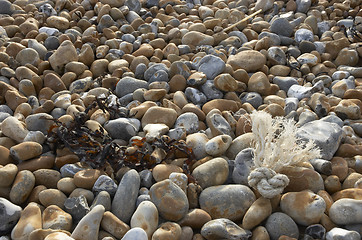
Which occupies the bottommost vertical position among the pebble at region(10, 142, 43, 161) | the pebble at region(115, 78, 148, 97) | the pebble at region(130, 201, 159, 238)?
the pebble at region(130, 201, 159, 238)

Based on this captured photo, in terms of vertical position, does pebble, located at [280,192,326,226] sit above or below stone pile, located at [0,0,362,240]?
below

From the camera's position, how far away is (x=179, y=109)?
3.65 m

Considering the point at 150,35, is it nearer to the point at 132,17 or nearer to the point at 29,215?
the point at 132,17

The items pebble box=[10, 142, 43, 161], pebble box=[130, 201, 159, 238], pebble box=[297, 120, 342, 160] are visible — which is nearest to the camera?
pebble box=[130, 201, 159, 238]

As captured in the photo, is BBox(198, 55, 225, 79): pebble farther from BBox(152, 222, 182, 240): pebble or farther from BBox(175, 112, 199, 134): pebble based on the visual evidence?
BBox(152, 222, 182, 240): pebble

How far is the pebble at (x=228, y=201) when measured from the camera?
2.57 meters

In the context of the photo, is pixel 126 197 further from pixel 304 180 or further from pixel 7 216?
pixel 304 180

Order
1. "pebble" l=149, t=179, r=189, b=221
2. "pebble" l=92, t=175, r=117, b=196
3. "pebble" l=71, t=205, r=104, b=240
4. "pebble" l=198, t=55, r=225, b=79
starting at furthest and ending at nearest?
1. "pebble" l=198, t=55, r=225, b=79
2. "pebble" l=92, t=175, r=117, b=196
3. "pebble" l=149, t=179, r=189, b=221
4. "pebble" l=71, t=205, r=104, b=240

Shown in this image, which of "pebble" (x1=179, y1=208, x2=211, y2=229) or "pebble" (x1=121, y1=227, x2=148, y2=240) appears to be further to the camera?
"pebble" (x1=179, y1=208, x2=211, y2=229)

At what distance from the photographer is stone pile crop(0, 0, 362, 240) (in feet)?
8.13

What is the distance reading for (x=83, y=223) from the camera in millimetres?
2357

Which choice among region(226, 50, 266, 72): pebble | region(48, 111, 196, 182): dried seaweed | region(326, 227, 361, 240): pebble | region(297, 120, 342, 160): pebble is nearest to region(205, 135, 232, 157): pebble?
region(48, 111, 196, 182): dried seaweed

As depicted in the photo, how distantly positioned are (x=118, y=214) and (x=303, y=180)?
4.43 feet

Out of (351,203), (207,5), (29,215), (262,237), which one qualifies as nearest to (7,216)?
(29,215)
